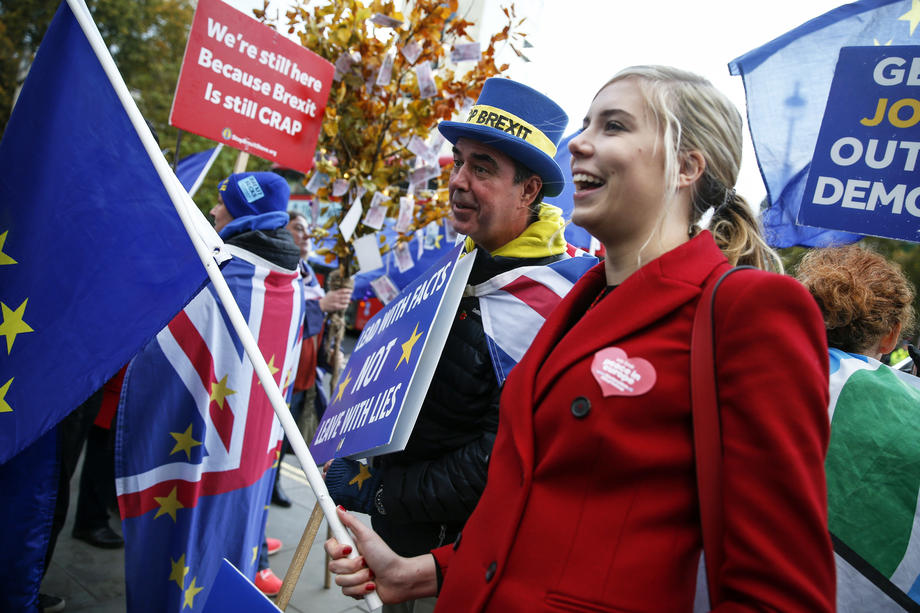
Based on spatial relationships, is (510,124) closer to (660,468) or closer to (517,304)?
Answer: (517,304)

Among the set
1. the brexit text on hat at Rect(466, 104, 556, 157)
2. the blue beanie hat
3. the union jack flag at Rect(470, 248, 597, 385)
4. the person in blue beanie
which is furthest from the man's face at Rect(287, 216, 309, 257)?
the union jack flag at Rect(470, 248, 597, 385)

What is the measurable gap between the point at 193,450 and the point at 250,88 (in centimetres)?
215

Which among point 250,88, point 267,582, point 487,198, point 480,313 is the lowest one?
point 267,582

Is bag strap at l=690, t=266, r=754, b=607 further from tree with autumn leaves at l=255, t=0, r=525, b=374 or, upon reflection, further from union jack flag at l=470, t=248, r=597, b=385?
tree with autumn leaves at l=255, t=0, r=525, b=374

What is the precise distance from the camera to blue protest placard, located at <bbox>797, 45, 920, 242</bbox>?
224 cm

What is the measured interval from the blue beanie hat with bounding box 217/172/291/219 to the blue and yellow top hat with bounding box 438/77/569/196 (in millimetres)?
1398

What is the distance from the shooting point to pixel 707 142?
1.23 m

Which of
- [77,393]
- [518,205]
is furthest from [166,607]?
[518,205]

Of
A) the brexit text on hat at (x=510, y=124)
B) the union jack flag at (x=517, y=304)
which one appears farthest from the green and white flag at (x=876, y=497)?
the brexit text on hat at (x=510, y=124)

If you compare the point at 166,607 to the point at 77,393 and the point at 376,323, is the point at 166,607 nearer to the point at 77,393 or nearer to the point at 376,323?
the point at 77,393

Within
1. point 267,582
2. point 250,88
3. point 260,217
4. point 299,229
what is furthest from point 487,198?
point 299,229

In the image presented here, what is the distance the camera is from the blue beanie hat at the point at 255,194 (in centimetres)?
331

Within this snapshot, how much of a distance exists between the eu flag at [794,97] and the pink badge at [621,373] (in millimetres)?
1805

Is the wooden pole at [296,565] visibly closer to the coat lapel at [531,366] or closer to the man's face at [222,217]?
the coat lapel at [531,366]
